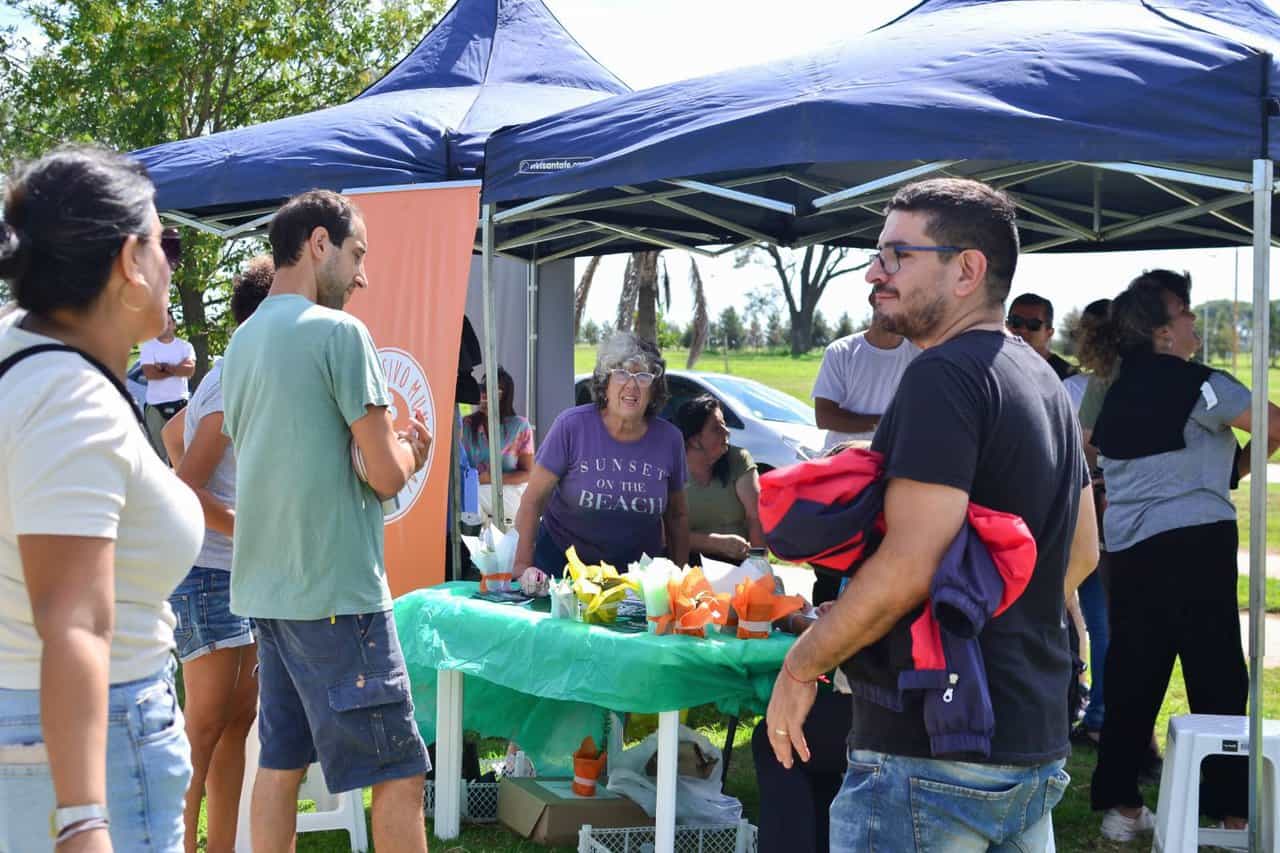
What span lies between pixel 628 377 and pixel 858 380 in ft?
4.63

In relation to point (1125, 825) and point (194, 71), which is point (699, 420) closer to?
point (1125, 825)

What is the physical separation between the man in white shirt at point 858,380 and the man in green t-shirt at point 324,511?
9.67 feet

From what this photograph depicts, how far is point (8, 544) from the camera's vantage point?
1.62m

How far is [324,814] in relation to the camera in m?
4.20

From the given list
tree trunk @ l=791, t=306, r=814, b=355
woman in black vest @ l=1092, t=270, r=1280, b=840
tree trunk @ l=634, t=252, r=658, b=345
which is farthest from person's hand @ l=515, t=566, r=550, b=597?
tree trunk @ l=791, t=306, r=814, b=355

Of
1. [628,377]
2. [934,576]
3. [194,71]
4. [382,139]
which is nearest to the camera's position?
[934,576]

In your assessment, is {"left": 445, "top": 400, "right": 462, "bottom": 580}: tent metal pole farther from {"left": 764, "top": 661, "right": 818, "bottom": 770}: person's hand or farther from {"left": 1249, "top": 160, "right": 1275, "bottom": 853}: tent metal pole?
{"left": 764, "top": 661, "right": 818, "bottom": 770}: person's hand

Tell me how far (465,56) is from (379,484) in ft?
14.5

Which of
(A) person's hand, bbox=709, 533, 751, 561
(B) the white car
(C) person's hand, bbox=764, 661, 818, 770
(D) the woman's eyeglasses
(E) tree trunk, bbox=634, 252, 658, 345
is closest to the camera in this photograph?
(C) person's hand, bbox=764, 661, 818, 770

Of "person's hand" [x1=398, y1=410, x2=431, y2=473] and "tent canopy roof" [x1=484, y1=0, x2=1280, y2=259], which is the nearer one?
"person's hand" [x1=398, y1=410, x2=431, y2=473]

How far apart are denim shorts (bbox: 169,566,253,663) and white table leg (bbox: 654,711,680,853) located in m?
1.18

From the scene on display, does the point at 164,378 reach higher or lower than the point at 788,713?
higher

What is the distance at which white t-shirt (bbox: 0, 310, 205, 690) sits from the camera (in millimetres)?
1534

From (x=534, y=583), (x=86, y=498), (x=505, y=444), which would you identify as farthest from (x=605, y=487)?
(x=86, y=498)
